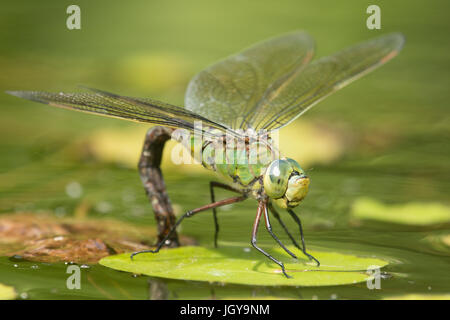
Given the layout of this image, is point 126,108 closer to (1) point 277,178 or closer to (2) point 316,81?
(1) point 277,178

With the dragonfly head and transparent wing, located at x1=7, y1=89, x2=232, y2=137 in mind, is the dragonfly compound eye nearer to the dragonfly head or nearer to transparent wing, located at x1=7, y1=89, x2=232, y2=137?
the dragonfly head

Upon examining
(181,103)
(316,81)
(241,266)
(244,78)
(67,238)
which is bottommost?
(241,266)

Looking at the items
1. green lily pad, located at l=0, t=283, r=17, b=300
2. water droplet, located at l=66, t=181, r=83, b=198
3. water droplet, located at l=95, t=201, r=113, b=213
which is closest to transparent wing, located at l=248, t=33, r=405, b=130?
water droplet, located at l=95, t=201, r=113, b=213

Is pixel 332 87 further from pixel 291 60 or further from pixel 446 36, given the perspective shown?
pixel 446 36

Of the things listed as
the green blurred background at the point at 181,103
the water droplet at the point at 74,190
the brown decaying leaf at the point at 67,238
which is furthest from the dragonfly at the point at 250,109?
the water droplet at the point at 74,190

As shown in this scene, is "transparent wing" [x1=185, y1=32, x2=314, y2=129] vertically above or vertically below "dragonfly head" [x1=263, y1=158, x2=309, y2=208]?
above

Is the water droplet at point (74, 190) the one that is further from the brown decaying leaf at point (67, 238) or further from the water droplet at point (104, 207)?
the brown decaying leaf at point (67, 238)

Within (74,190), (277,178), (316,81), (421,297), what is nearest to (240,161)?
(277,178)

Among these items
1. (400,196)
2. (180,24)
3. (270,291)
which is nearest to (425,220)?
(400,196)

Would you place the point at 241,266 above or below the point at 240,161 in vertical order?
below
